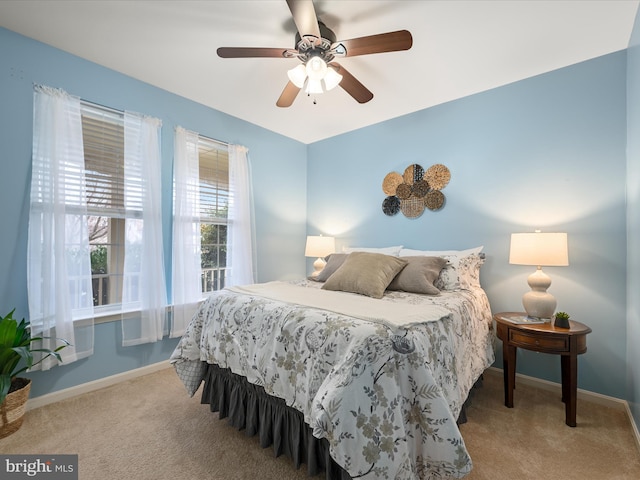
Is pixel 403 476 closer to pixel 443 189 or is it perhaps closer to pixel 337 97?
pixel 443 189

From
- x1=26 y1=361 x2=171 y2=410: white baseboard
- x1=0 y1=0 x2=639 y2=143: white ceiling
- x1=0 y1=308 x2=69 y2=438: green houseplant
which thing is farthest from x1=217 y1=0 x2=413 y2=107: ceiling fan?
x1=26 y1=361 x2=171 y2=410: white baseboard

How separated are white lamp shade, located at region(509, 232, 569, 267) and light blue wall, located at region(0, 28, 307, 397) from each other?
2748 mm

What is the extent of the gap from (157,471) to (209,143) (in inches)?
111

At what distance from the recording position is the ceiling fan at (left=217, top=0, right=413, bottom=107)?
1.56 metres

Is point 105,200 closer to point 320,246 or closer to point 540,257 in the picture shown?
point 320,246

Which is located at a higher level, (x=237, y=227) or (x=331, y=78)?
(x=331, y=78)

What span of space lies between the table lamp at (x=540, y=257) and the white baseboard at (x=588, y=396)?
28.4 inches

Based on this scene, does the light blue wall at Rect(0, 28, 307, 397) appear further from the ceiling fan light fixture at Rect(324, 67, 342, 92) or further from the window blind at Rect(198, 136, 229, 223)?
the ceiling fan light fixture at Rect(324, 67, 342, 92)

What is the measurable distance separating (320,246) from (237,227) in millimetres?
1014

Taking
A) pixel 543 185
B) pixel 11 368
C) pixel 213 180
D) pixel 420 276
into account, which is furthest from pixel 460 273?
pixel 11 368

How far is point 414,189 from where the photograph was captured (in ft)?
10.3

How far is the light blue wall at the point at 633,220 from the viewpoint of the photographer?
176 centimetres

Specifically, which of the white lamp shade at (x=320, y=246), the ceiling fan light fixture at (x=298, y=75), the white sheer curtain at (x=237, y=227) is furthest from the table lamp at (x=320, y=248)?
the ceiling fan light fixture at (x=298, y=75)

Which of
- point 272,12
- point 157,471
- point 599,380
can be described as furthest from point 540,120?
point 157,471
